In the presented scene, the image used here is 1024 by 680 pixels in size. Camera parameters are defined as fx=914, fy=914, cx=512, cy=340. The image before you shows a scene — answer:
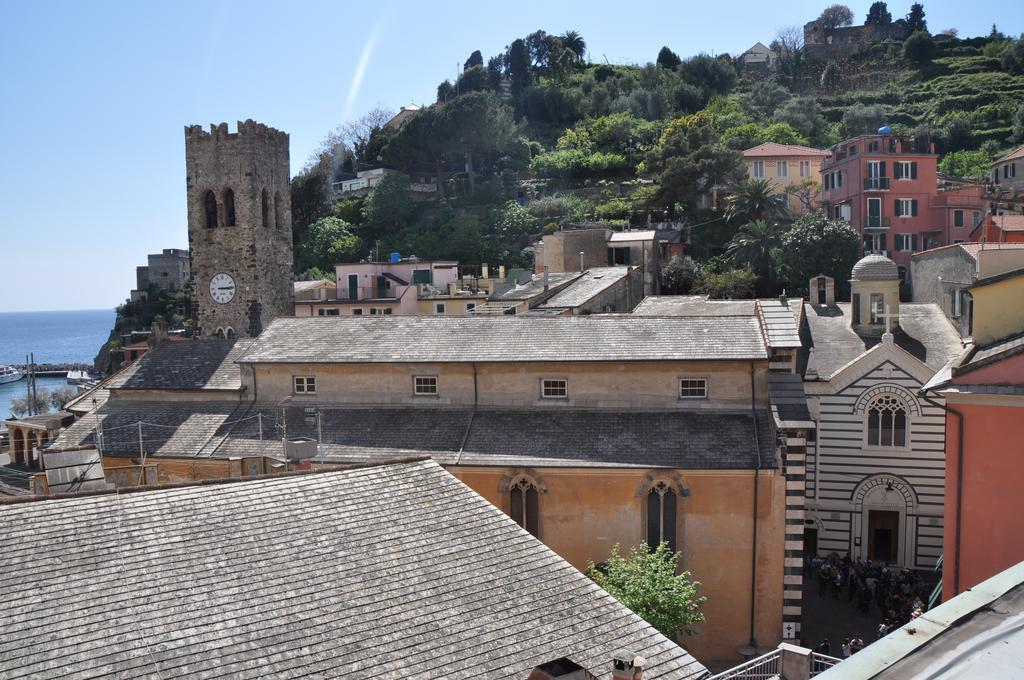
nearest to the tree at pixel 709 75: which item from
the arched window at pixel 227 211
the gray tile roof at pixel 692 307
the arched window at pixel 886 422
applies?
the gray tile roof at pixel 692 307

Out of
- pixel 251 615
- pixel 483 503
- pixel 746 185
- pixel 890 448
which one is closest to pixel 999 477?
pixel 483 503

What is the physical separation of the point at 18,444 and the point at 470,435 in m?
24.4

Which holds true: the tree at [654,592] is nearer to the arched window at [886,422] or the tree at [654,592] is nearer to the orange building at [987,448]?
the orange building at [987,448]

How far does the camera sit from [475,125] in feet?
325

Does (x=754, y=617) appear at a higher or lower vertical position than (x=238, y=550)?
lower

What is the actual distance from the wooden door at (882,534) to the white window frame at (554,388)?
14.5m

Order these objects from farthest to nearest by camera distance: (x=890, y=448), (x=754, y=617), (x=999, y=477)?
(x=890, y=448) → (x=754, y=617) → (x=999, y=477)

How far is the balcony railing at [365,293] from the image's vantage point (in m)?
63.5

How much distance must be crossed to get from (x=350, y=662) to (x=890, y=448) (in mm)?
27650

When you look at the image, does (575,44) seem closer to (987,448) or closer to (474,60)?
(474,60)

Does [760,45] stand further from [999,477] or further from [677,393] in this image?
[999,477]

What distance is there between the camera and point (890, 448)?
34938 millimetres

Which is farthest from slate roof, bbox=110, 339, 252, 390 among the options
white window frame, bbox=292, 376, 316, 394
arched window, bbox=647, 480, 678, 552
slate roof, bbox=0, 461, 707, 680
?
slate roof, bbox=0, 461, 707, 680

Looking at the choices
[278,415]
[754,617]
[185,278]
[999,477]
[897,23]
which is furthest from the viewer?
[897,23]
